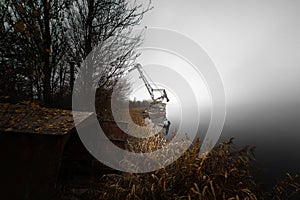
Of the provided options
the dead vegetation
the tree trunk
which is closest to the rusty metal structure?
the dead vegetation

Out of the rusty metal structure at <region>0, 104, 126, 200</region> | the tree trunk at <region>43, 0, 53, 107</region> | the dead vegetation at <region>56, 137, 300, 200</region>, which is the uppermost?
the tree trunk at <region>43, 0, 53, 107</region>

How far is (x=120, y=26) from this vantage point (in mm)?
8789

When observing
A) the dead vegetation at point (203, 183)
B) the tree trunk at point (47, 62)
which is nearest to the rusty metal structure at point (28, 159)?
the dead vegetation at point (203, 183)

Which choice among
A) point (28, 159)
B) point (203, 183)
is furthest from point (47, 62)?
point (203, 183)

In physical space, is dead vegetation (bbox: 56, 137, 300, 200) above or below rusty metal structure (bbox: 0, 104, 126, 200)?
below

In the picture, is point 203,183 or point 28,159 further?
point 203,183

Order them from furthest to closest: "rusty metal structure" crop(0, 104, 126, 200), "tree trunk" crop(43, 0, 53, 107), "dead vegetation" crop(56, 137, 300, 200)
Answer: "tree trunk" crop(43, 0, 53, 107)
"dead vegetation" crop(56, 137, 300, 200)
"rusty metal structure" crop(0, 104, 126, 200)

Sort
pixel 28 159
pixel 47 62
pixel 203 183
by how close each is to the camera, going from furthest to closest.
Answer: pixel 47 62
pixel 203 183
pixel 28 159

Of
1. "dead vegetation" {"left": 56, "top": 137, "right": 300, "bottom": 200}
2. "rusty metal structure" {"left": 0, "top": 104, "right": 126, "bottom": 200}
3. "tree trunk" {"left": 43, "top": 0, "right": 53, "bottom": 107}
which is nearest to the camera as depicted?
"rusty metal structure" {"left": 0, "top": 104, "right": 126, "bottom": 200}

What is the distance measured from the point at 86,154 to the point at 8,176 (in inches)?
97.5

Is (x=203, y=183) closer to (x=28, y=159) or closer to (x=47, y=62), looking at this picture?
(x=28, y=159)

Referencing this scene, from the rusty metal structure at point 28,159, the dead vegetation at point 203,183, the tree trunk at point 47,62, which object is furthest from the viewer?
the tree trunk at point 47,62

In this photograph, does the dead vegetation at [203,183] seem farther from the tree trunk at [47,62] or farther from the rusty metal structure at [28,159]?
the tree trunk at [47,62]

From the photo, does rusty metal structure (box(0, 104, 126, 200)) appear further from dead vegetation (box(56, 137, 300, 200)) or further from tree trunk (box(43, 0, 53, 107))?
tree trunk (box(43, 0, 53, 107))
